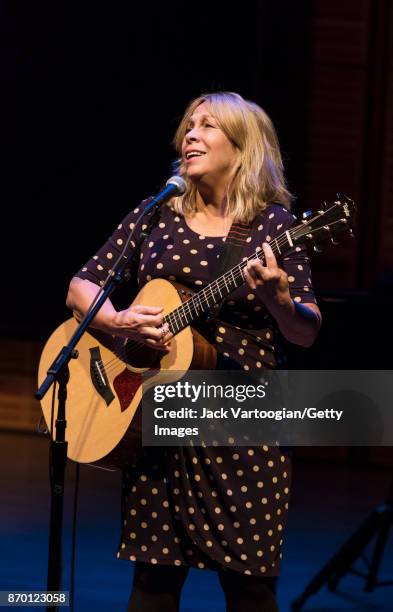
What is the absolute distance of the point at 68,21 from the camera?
768 centimetres

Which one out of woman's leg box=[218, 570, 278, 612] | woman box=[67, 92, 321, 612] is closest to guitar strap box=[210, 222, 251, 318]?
woman box=[67, 92, 321, 612]

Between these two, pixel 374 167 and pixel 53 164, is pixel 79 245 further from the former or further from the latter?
pixel 374 167

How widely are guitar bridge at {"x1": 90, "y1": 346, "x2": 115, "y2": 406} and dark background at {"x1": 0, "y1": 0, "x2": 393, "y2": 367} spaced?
2774 millimetres

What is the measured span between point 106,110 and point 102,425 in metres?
4.94

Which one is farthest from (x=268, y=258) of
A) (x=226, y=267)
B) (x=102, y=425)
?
(x=102, y=425)

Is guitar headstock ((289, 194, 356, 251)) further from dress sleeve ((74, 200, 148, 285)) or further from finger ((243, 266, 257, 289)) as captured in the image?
dress sleeve ((74, 200, 148, 285))

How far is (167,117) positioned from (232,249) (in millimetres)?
4696

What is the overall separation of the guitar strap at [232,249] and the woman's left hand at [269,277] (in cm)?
20

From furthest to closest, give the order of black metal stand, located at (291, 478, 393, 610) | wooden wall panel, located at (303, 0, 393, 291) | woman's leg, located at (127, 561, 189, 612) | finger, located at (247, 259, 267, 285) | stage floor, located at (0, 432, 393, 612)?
1. wooden wall panel, located at (303, 0, 393, 291)
2. stage floor, located at (0, 432, 393, 612)
3. black metal stand, located at (291, 478, 393, 610)
4. woman's leg, located at (127, 561, 189, 612)
5. finger, located at (247, 259, 267, 285)

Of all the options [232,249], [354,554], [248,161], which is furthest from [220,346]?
[354,554]

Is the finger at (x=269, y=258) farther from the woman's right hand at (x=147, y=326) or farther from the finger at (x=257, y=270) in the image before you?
the woman's right hand at (x=147, y=326)

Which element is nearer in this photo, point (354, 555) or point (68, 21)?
point (354, 555)

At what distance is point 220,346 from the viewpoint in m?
2.96

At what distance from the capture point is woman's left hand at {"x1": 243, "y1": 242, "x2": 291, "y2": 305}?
8.89ft
